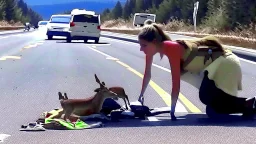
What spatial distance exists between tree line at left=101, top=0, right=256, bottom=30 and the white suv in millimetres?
11908

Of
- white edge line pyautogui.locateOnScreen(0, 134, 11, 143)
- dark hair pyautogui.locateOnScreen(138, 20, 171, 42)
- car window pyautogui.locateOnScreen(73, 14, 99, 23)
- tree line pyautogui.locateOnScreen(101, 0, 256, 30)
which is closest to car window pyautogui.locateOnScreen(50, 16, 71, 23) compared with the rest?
car window pyautogui.locateOnScreen(73, 14, 99, 23)

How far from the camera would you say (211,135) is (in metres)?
7.23

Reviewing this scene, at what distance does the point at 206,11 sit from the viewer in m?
82.6

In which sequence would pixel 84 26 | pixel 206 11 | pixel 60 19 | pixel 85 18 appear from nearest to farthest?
pixel 84 26
pixel 85 18
pixel 60 19
pixel 206 11

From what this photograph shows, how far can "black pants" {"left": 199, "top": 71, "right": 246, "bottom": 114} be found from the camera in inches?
324

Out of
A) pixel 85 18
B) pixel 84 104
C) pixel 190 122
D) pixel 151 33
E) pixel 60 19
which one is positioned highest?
pixel 151 33

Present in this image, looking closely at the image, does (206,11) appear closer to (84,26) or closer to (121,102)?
(84,26)

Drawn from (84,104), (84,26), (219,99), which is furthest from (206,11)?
(84,104)

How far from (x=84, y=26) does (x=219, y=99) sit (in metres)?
30.6

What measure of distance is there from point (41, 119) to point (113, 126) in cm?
88

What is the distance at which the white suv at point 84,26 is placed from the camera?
126ft

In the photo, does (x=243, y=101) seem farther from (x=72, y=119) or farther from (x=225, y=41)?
(x=225, y=41)

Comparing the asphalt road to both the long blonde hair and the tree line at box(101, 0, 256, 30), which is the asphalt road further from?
the tree line at box(101, 0, 256, 30)

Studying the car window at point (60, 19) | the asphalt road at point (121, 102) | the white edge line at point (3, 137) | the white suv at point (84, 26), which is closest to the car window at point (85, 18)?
the white suv at point (84, 26)
